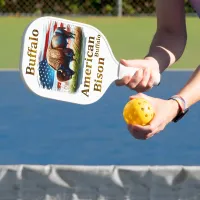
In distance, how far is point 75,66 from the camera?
83.3 inches

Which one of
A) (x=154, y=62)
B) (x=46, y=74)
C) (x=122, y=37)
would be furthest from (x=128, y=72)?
(x=122, y=37)

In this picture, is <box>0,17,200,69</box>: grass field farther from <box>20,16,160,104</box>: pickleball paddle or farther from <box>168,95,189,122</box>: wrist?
<box>168,95,189,122</box>: wrist

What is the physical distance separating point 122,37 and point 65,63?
267 inches

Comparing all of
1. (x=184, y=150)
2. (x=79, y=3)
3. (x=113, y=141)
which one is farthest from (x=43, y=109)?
(x=79, y=3)

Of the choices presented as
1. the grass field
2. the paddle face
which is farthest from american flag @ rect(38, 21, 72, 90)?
the grass field

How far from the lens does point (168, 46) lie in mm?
2223

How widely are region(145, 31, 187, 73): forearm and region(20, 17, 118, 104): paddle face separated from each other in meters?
0.12

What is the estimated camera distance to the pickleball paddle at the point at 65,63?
2066 mm

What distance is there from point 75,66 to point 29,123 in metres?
3.31

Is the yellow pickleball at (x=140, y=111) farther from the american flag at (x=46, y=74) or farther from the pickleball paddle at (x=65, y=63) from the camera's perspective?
the american flag at (x=46, y=74)

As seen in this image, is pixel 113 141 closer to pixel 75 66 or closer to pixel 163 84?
pixel 163 84

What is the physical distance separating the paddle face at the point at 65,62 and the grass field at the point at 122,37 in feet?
16.4

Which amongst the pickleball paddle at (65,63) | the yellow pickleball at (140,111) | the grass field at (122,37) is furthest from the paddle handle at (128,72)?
the grass field at (122,37)

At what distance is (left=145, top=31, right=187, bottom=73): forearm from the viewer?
2.19m
